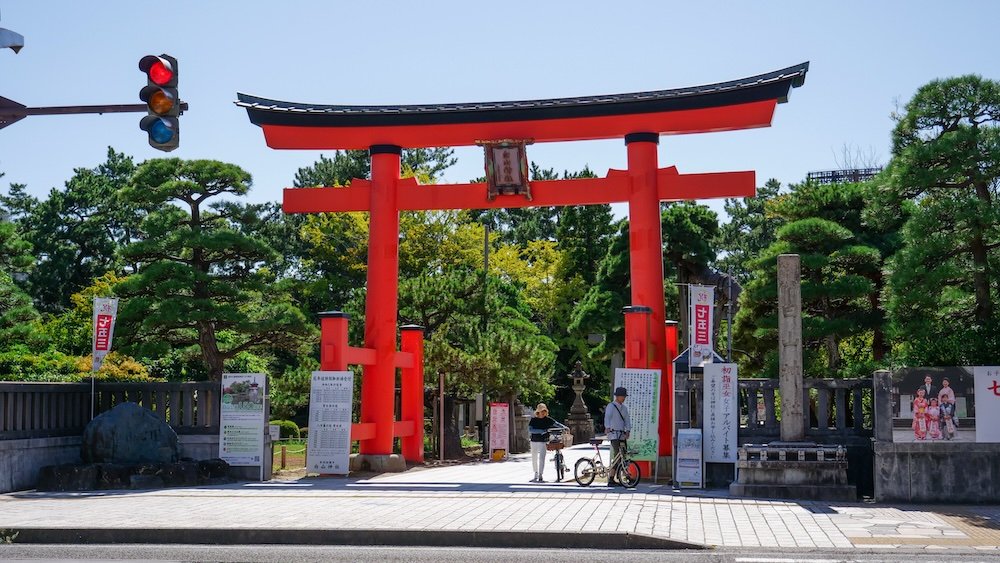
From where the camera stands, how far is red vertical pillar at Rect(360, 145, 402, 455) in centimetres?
2181

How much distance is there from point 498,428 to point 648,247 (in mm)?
10064

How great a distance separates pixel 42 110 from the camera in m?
10.4

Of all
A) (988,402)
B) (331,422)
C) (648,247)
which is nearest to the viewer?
(988,402)

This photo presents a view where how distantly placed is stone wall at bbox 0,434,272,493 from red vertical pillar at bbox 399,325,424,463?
476 centimetres

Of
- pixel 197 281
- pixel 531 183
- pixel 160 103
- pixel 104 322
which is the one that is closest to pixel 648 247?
pixel 531 183

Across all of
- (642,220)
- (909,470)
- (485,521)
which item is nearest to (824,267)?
(642,220)

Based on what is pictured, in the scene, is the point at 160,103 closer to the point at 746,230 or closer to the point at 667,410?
the point at 667,410

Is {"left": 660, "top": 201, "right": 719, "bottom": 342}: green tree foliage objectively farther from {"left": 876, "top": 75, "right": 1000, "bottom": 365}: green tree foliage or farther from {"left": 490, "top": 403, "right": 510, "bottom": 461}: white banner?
{"left": 876, "top": 75, "right": 1000, "bottom": 365}: green tree foliage

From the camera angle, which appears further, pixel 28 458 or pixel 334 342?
pixel 334 342

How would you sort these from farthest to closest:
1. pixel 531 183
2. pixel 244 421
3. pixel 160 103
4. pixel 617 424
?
1. pixel 531 183
2. pixel 244 421
3. pixel 617 424
4. pixel 160 103

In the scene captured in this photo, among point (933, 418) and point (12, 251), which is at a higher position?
point (12, 251)

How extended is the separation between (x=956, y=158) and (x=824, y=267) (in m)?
9.83

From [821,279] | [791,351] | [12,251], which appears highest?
[12,251]

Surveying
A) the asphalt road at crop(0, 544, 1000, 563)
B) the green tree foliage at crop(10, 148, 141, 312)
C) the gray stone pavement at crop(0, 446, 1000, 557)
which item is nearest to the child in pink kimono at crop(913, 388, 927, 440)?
the gray stone pavement at crop(0, 446, 1000, 557)
